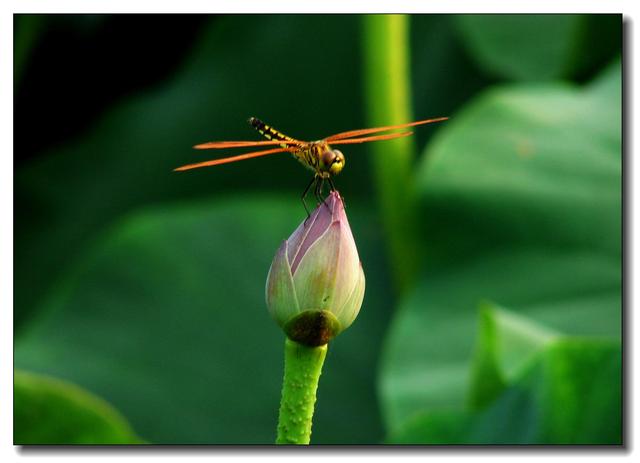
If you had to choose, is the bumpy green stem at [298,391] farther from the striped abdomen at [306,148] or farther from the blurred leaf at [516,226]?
the blurred leaf at [516,226]

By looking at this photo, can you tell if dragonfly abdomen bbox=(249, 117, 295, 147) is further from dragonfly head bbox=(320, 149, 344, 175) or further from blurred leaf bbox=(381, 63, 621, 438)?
blurred leaf bbox=(381, 63, 621, 438)

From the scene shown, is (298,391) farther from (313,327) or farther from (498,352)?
(498,352)

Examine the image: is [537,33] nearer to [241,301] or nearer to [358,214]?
[358,214]

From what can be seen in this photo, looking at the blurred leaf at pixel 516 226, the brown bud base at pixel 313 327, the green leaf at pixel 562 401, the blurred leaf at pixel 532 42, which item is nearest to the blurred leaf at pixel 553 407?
the green leaf at pixel 562 401

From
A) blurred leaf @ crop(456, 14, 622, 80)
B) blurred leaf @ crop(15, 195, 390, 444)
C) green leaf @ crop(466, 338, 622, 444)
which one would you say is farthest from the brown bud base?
blurred leaf @ crop(456, 14, 622, 80)

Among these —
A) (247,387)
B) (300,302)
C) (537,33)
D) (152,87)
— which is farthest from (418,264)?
(300,302)
